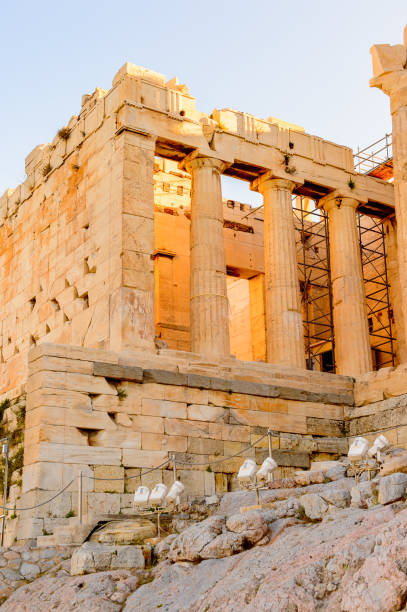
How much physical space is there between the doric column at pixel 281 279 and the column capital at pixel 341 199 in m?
1.54

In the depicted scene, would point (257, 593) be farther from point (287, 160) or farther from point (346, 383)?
point (287, 160)

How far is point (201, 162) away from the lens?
23125mm

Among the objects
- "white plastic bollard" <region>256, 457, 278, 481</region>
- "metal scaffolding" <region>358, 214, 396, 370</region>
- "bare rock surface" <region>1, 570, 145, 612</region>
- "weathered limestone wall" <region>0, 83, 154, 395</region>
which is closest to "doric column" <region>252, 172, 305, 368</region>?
"weathered limestone wall" <region>0, 83, 154, 395</region>

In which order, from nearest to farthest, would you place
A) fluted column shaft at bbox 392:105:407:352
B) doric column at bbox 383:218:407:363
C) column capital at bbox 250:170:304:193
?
1. fluted column shaft at bbox 392:105:407:352
2. column capital at bbox 250:170:304:193
3. doric column at bbox 383:218:407:363

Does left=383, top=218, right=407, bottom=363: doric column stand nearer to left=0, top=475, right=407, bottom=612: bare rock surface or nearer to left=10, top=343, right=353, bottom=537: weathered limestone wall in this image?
left=10, top=343, right=353, bottom=537: weathered limestone wall

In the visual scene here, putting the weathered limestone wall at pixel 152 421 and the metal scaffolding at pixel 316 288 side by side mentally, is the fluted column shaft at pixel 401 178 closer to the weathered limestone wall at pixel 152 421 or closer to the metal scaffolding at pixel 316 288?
the weathered limestone wall at pixel 152 421

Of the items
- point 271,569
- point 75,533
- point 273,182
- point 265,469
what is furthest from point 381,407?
point 271,569

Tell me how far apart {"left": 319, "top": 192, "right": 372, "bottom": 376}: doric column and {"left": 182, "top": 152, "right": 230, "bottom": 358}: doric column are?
12.1ft

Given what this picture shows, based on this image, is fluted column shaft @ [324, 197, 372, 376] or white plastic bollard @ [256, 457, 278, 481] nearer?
white plastic bollard @ [256, 457, 278, 481]

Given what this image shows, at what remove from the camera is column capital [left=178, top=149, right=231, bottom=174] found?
23078mm

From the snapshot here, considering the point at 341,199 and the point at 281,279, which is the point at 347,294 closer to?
the point at 281,279

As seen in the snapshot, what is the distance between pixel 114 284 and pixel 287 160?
22.4 feet

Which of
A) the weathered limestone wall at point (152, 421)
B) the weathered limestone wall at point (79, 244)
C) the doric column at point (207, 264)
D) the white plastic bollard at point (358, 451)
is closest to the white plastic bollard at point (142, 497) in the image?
the weathered limestone wall at point (152, 421)

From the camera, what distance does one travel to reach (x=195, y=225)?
2266 cm
